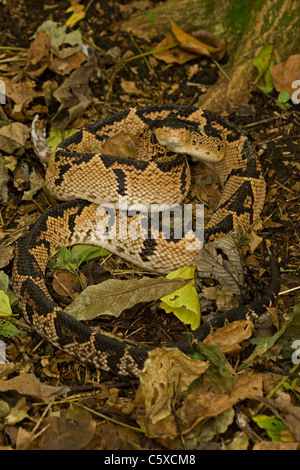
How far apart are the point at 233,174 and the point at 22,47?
351 cm

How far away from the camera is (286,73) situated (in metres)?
6.51

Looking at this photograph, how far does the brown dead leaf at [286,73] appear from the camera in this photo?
646cm

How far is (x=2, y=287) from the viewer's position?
16.4 feet

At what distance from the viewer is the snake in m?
4.65

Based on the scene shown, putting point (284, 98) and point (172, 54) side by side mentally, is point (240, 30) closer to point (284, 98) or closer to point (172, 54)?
Answer: point (172, 54)

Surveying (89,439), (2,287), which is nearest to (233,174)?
(2,287)

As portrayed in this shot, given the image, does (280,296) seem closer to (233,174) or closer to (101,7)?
(233,174)

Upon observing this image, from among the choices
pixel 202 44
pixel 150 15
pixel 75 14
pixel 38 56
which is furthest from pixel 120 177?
pixel 75 14

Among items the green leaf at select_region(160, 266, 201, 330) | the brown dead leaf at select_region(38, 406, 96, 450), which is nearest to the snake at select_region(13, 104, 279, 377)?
the green leaf at select_region(160, 266, 201, 330)

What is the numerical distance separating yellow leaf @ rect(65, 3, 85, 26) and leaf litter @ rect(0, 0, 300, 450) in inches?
0.9

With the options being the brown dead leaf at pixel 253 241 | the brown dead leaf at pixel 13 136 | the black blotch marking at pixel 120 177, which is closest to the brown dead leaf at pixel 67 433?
the brown dead leaf at pixel 253 241

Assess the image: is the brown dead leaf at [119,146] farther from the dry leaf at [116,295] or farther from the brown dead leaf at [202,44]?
the brown dead leaf at [202,44]

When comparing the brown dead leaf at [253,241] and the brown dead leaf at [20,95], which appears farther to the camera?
the brown dead leaf at [20,95]

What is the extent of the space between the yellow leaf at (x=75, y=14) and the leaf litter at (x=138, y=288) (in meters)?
0.02
